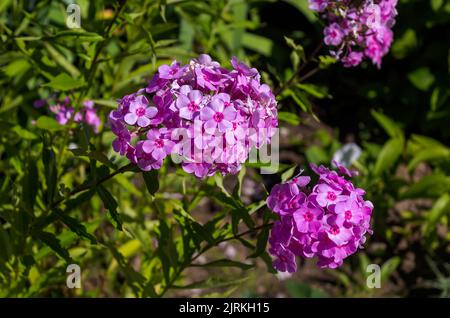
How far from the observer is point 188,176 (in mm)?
2412

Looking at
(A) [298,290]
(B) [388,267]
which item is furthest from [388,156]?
(A) [298,290]

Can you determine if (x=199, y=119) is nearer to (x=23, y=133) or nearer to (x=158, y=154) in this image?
(x=158, y=154)

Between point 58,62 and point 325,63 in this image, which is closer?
point 325,63

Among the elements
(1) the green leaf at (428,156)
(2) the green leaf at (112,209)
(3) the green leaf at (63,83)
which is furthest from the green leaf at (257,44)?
(2) the green leaf at (112,209)

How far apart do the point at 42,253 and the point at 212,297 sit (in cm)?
67

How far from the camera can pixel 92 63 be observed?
2.44 metres

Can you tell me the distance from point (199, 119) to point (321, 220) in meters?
0.40

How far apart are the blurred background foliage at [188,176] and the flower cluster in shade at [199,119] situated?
0.14m

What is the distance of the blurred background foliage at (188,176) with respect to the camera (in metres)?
2.27

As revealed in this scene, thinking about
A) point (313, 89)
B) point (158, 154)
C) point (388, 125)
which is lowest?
point (388, 125)

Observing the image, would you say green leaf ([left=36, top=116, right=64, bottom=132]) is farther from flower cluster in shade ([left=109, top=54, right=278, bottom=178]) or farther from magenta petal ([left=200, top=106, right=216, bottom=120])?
magenta petal ([left=200, top=106, right=216, bottom=120])
